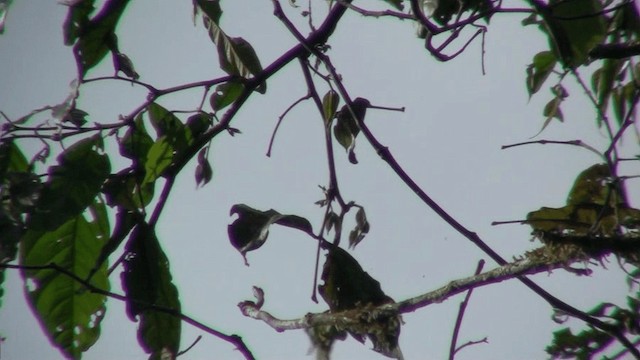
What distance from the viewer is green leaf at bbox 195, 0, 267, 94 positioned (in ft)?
Result: 4.13

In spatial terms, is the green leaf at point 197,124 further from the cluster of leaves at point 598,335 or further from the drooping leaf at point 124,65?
the cluster of leaves at point 598,335

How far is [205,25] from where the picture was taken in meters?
1.27

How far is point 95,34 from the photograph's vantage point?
42.9 inches

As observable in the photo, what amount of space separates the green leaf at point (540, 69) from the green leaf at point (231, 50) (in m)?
0.45

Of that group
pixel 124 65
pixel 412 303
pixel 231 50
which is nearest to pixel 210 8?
pixel 231 50

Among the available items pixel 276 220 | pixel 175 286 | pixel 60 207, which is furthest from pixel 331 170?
pixel 60 207

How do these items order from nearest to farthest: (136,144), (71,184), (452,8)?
(452,8)
(71,184)
(136,144)

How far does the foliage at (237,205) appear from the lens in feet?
3.07

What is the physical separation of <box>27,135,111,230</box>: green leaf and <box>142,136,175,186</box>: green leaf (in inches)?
2.5

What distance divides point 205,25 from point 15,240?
0.48 metres

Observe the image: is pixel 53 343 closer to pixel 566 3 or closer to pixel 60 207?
pixel 60 207

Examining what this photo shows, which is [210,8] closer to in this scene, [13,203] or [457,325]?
[13,203]

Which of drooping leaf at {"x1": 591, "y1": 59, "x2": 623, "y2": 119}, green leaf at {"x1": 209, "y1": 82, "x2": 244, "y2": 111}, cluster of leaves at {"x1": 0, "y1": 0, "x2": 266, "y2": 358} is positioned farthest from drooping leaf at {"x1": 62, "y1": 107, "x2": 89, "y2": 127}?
drooping leaf at {"x1": 591, "y1": 59, "x2": 623, "y2": 119}

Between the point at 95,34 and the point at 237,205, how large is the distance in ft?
1.07
